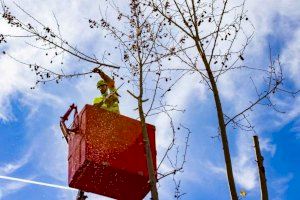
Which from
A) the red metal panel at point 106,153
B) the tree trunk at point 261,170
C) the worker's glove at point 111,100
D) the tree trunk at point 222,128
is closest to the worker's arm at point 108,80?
the worker's glove at point 111,100

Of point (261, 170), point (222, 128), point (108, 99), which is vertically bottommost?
point (261, 170)

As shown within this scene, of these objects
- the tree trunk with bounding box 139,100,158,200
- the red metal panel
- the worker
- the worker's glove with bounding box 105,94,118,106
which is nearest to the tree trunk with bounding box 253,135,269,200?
the tree trunk with bounding box 139,100,158,200

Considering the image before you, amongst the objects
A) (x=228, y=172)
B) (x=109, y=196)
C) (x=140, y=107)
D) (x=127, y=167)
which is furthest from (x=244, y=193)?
(x=109, y=196)

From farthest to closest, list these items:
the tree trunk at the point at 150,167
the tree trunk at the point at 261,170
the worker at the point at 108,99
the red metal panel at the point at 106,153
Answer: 1. the worker at the point at 108,99
2. the red metal panel at the point at 106,153
3. the tree trunk at the point at 150,167
4. the tree trunk at the point at 261,170

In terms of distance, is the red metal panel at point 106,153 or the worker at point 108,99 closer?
the red metal panel at point 106,153

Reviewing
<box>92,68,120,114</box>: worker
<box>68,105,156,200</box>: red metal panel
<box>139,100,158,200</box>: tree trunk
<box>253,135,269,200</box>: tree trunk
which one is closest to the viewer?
<box>253,135,269,200</box>: tree trunk

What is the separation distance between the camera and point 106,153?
762 cm

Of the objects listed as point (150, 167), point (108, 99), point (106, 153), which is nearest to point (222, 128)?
point (150, 167)

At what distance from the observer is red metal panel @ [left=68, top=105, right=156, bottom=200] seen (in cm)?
760

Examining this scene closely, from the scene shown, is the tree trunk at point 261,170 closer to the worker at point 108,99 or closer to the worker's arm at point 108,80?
the worker at point 108,99

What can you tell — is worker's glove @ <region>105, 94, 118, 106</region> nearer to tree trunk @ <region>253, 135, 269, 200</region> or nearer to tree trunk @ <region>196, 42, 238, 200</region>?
tree trunk @ <region>196, 42, 238, 200</region>

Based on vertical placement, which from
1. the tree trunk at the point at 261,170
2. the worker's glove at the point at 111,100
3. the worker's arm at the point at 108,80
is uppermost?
the worker's arm at the point at 108,80

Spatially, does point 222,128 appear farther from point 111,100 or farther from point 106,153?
point 111,100

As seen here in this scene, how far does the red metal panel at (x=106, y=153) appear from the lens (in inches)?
299
